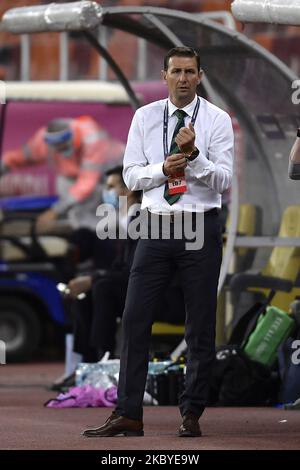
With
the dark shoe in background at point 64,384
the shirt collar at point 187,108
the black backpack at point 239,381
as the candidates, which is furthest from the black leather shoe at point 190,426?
the dark shoe in background at point 64,384

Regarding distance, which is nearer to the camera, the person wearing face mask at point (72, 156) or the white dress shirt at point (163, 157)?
the white dress shirt at point (163, 157)

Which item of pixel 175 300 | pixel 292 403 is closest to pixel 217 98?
pixel 175 300

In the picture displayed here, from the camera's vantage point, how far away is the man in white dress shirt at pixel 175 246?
835 cm

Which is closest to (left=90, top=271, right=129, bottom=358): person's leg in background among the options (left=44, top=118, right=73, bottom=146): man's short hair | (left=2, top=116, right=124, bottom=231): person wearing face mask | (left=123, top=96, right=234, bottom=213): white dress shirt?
(left=123, top=96, right=234, bottom=213): white dress shirt

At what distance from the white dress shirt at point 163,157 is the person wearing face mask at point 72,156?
807 cm

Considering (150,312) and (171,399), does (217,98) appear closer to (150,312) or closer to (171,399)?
(171,399)

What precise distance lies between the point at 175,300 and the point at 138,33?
77.1 inches

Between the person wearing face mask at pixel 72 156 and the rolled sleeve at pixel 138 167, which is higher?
the person wearing face mask at pixel 72 156

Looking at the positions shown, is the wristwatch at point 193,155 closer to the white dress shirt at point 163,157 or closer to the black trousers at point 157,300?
the white dress shirt at point 163,157

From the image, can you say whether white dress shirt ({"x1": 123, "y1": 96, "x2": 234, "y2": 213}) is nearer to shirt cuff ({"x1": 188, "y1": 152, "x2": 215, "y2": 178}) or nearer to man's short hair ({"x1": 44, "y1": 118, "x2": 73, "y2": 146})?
shirt cuff ({"x1": 188, "y1": 152, "x2": 215, "y2": 178})

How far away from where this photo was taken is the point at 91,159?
1694 cm

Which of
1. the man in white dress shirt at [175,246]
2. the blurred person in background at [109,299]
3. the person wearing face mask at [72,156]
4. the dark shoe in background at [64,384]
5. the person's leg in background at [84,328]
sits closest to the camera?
the man in white dress shirt at [175,246]

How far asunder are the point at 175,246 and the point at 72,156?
28.7 feet

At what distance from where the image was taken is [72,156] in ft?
55.8
